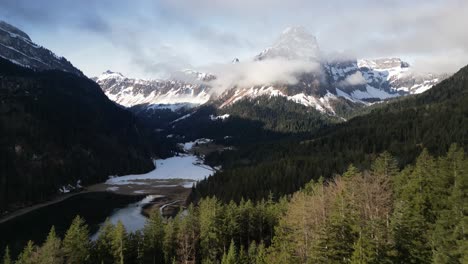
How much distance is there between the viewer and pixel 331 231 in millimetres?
40250

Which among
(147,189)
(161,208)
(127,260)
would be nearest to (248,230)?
(127,260)

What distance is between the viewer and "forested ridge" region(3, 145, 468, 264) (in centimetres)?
3869

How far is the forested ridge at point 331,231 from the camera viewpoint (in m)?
38.7

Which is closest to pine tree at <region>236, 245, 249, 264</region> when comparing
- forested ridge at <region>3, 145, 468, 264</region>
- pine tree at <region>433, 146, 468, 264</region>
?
forested ridge at <region>3, 145, 468, 264</region>

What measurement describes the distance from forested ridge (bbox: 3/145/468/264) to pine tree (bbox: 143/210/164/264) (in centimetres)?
17

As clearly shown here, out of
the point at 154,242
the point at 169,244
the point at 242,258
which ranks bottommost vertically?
the point at 242,258

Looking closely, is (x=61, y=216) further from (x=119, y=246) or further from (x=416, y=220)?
(x=416, y=220)

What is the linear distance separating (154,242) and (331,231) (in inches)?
1532

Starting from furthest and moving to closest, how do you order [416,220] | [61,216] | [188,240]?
[61,216], [188,240], [416,220]

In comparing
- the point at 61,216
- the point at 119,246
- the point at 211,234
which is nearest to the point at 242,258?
the point at 211,234

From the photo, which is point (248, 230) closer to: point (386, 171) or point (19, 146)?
point (386, 171)

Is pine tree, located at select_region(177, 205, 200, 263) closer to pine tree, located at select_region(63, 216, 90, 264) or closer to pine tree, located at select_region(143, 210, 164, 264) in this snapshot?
pine tree, located at select_region(143, 210, 164, 264)

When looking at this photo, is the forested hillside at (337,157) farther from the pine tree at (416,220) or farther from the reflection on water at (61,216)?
the pine tree at (416,220)

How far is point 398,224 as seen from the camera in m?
40.3
